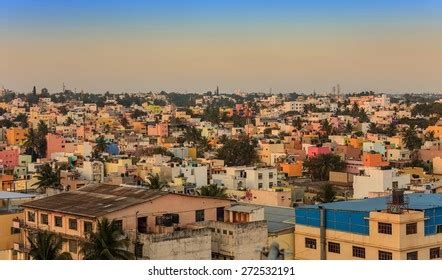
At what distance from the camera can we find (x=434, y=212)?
13.7ft

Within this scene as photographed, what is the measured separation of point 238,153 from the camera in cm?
1206

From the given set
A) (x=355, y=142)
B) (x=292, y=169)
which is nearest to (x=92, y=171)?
(x=292, y=169)

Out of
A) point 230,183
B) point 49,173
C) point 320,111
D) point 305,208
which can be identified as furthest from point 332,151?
point 320,111

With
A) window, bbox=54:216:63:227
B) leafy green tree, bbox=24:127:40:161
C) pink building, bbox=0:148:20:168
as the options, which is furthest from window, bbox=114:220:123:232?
leafy green tree, bbox=24:127:40:161

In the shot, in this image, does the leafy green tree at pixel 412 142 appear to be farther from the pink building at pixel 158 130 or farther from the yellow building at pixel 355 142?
the pink building at pixel 158 130

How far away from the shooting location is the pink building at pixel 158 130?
55.9 ft

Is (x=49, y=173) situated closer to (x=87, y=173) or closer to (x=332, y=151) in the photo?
(x=87, y=173)

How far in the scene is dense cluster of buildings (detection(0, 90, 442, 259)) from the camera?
13.5 ft

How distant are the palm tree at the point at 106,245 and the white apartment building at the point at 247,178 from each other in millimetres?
4746

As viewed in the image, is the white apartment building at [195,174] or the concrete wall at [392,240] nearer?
the concrete wall at [392,240]

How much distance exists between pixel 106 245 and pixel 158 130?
13615 millimetres

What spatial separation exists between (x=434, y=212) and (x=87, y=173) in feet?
17.0

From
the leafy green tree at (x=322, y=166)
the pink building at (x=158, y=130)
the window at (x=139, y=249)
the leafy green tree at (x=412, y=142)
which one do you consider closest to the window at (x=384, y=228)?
the window at (x=139, y=249)
